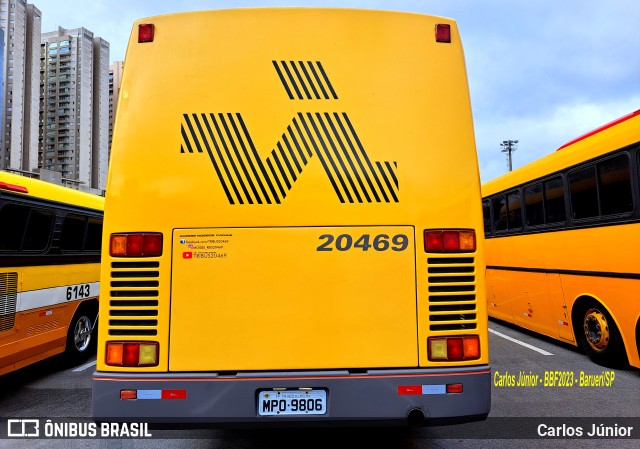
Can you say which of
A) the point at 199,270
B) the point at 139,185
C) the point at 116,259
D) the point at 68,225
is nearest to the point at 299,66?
the point at 139,185

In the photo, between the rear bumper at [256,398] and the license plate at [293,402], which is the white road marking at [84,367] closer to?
the rear bumper at [256,398]

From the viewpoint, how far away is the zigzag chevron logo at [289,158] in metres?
2.87

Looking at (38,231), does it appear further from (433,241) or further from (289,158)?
(433,241)

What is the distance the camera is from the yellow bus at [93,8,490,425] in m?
2.75

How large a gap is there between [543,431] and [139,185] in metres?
4.27

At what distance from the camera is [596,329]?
6363mm

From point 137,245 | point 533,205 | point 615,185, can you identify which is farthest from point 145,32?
point 533,205

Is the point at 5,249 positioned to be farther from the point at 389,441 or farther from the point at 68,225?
the point at 389,441

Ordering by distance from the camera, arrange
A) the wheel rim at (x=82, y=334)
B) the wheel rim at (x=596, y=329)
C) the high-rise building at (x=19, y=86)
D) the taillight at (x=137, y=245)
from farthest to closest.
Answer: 1. the high-rise building at (x=19, y=86)
2. the wheel rim at (x=82, y=334)
3. the wheel rim at (x=596, y=329)
4. the taillight at (x=137, y=245)

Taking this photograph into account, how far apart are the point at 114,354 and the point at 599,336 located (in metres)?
6.49

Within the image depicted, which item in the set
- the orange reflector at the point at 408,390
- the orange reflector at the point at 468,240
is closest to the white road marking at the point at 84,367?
the orange reflector at the point at 408,390

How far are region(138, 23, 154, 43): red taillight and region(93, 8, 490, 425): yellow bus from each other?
0.25 feet

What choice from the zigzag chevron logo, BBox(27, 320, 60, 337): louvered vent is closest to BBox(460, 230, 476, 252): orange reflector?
the zigzag chevron logo

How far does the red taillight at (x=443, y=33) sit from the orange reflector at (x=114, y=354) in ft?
10.0
